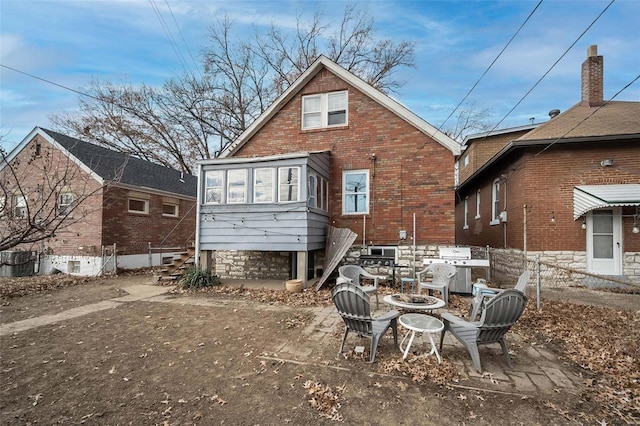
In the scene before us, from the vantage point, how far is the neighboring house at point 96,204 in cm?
1296

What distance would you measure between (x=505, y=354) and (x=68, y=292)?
1224 centimetres

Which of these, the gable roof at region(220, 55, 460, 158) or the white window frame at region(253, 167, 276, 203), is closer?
the white window frame at region(253, 167, 276, 203)

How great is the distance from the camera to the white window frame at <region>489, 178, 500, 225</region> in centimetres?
1307

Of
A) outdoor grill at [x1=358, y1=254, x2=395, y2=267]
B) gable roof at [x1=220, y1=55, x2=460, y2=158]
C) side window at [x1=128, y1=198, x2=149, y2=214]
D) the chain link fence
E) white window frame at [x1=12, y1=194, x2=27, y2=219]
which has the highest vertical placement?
gable roof at [x1=220, y1=55, x2=460, y2=158]

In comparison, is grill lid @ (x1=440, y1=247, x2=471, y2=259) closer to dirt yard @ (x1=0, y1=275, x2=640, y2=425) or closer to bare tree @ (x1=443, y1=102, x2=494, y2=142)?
dirt yard @ (x1=0, y1=275, x2=640, y2=425)

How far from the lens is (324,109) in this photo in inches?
463

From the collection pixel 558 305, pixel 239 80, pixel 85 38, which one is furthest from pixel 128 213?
pixel 558 305

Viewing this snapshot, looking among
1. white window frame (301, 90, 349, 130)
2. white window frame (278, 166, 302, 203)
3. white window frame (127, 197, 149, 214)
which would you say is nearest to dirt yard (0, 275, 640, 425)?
white window frame (278, 166, 302, 203)

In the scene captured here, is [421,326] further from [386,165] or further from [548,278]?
[548,278]

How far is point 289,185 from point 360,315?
587 cm

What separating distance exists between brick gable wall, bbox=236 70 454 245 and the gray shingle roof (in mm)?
8381

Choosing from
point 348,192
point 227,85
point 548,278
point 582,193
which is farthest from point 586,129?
point 227,85

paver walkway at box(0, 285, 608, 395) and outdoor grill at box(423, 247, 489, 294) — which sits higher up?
outdoor grill at box(423, 247, 489, 294)

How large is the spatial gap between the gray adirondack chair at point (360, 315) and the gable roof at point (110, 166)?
11229mm
